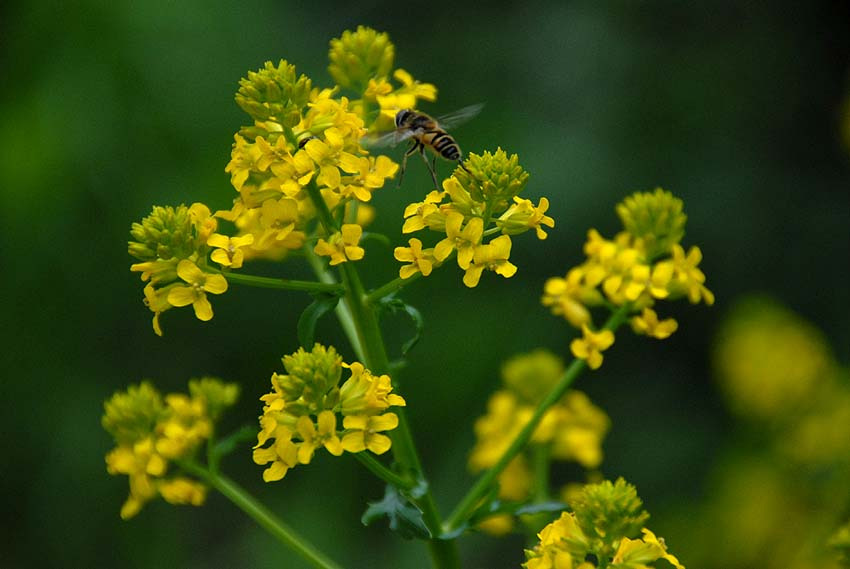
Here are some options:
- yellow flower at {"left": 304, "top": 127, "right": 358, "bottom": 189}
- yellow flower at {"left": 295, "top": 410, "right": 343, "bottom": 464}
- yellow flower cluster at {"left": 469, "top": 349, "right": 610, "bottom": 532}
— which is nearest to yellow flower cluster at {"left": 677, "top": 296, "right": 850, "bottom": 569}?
yellow flower cluster at {"left": 469, "top": 349, "right": 610, "bottom": 532}

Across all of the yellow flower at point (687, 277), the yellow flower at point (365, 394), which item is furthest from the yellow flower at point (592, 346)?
the yellow flower at point (365, 394)

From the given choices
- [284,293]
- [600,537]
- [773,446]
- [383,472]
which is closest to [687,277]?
[600,537]

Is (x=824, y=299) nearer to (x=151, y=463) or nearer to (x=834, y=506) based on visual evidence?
(x=834, y=506)

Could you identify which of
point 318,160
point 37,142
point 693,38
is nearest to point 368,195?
point 318,160

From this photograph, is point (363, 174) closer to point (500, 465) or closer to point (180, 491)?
point (500, 465)

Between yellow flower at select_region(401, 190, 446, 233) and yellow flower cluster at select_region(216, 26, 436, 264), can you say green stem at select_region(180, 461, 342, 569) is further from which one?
yellow flower at select_region(401, 190, 446, 233)

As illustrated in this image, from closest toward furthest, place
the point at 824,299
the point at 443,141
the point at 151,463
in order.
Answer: the point at 151,463, the point at 443,141, the point at 824,299

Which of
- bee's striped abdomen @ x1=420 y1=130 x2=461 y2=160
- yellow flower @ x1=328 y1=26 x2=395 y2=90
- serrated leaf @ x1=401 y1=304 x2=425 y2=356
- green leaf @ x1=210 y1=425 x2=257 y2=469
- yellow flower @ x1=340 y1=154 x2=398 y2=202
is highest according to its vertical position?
yellow flower @ x1=328 y1=26 x2=395 y2=90
